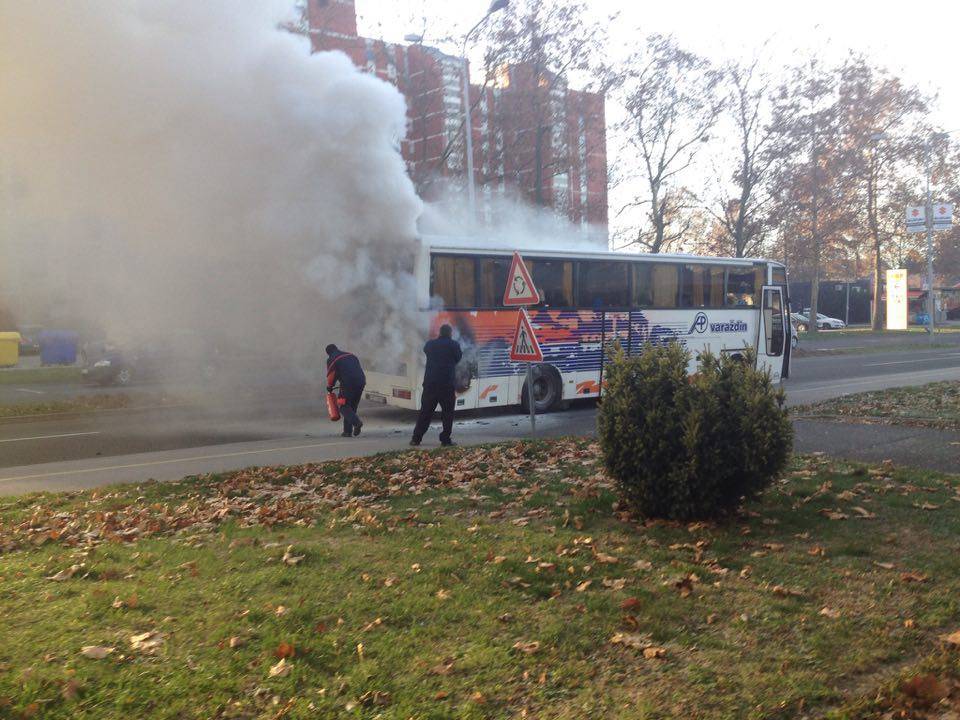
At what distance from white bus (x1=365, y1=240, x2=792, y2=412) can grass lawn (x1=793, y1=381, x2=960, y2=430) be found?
4.76ft

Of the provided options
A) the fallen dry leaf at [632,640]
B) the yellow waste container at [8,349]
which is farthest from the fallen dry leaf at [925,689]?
the yellow waste container at [8,349]

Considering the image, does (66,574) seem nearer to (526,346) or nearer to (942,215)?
(526,346)

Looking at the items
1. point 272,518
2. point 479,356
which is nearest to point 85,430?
point 479,356

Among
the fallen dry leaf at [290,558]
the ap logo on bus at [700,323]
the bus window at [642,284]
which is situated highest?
the bus window at [642,284]

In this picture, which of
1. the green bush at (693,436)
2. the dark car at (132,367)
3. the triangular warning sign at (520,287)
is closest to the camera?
the green bush at (693,436)

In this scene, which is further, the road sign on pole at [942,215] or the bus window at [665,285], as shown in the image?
the road sign on pole at [942,215]

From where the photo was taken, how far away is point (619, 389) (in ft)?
21.6

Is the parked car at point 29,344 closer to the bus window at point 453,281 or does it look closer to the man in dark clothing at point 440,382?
the bus window at point 453,281

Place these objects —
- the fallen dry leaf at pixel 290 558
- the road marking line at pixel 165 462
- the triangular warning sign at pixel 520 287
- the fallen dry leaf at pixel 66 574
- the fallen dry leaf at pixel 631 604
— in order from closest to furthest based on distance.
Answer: the fallen dry leaf at pixel 631 604, the fallen dry leaf at pixel 66 574, the fallen dry leaf at pixel 290 558, the road marking line at pixel 165 462, the triangular warning sign at pixel 520 287

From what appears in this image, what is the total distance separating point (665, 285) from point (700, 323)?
59.5 inches

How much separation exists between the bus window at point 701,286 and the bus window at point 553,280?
355 cm

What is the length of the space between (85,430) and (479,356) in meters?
7.64

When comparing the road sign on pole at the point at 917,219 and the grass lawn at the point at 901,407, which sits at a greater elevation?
the road sign on pole at the point at 917,219

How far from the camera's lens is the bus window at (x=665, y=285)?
17.9 meters
